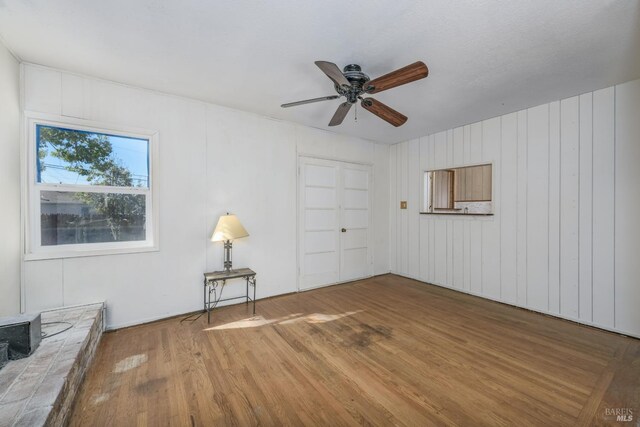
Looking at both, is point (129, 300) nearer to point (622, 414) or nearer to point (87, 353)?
point (87, 353)

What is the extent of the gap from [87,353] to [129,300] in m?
0.87

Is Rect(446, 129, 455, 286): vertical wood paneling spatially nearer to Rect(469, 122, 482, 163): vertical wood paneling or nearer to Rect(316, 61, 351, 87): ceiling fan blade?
Rect(469, 122, 482, 163): vertical wood paneling

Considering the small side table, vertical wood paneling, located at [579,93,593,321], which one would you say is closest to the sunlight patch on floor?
the small side table

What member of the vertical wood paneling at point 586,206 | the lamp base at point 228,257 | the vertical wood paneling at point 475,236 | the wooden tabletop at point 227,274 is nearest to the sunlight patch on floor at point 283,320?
the wooden tabletop at point 227,274

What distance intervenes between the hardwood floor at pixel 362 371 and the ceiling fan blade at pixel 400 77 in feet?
7.78

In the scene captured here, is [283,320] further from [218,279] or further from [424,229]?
[424,229]

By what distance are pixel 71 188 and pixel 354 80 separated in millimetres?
3044

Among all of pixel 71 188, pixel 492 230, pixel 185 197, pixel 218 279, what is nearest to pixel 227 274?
pixel 218 279

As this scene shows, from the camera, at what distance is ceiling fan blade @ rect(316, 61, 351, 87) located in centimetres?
188

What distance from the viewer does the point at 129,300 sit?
2857 millimetres

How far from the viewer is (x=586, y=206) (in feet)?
9.70

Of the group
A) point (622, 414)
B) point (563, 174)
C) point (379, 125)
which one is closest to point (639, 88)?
point (563, 174)

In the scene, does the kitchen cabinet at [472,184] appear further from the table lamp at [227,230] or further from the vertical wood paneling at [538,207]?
the table lamp at [227,230]

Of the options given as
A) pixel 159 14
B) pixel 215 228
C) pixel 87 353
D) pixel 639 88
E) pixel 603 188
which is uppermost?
pixel 159 14
